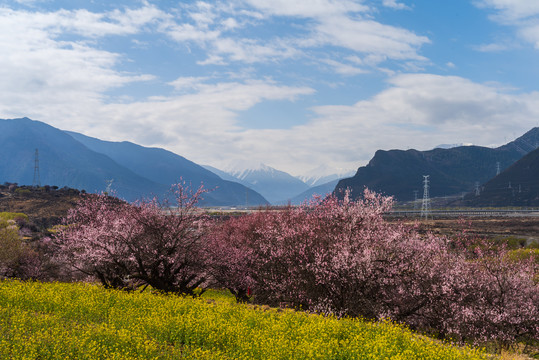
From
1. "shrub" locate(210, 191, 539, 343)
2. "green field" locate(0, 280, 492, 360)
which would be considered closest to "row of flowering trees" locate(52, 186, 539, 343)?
"shrub" locate(210, 191, 539, 343)

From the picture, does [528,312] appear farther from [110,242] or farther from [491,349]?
[110,242]

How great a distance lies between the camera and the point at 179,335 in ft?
49.6

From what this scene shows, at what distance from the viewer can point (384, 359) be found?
39.3 ft

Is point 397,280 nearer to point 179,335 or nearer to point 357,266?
point 357,266

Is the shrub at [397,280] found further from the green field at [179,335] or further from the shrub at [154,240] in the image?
the shrub at [154,240]

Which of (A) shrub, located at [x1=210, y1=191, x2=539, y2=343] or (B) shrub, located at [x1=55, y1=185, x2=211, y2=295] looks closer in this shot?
(A) shrub, located at [x1=210, y1=191, x2=539, y2=343]

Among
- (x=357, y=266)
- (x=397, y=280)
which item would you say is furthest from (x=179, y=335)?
(x=397, y=280)

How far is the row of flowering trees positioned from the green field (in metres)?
5.26

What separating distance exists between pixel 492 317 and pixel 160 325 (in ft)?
56.7

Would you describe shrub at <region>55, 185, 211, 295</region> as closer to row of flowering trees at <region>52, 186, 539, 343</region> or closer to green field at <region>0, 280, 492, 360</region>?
row of flowering trees at <region>52, 186, 539, 343</region>

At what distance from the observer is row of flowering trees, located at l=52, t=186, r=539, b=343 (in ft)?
71.1

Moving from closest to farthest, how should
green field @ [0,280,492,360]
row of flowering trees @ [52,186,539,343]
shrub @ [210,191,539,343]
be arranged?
green field @ [0,280,492,360], shrub @ [210,191,539,343], row of flowering trees @ [52,186,539,343]

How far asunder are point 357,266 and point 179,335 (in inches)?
405

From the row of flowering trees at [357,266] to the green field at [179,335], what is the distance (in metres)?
5.26
